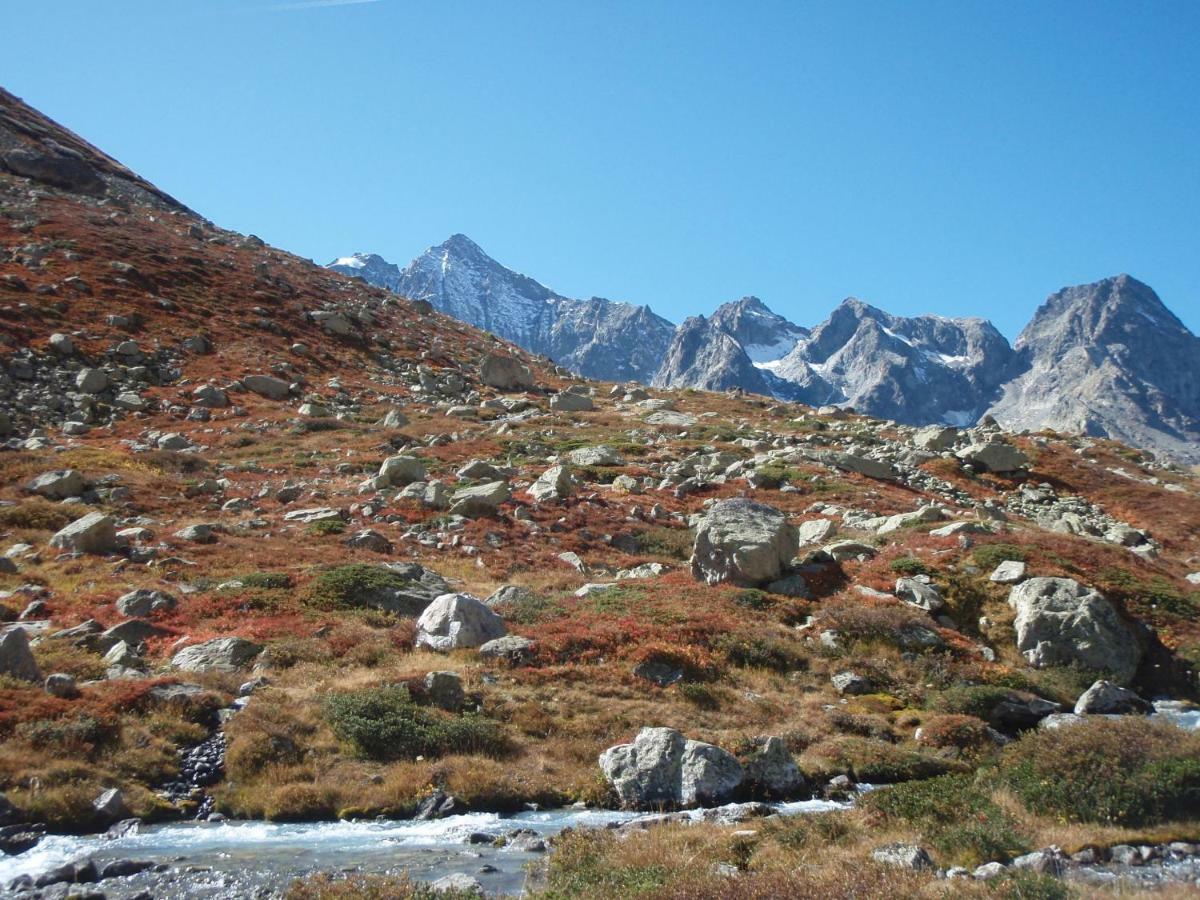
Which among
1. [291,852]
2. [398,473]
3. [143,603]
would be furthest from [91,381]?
[291,852]

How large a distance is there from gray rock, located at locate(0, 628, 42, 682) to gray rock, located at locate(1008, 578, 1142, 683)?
21.9 metres

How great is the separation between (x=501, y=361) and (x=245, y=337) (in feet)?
62.2

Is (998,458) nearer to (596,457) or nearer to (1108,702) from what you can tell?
(596,457)

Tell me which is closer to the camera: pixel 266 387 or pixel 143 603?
pixel 143 603

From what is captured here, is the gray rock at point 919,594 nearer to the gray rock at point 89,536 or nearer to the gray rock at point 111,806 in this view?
the gray rock at point 111,806

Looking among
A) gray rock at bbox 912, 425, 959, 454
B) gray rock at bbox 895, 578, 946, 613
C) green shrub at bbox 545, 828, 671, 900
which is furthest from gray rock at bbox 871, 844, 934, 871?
gray rock at bbox 912, 425, 959, 454

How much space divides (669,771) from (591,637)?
19.8ft

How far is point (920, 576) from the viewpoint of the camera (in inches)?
936

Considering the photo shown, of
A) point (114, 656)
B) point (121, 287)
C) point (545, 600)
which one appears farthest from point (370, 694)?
point (121, 287)

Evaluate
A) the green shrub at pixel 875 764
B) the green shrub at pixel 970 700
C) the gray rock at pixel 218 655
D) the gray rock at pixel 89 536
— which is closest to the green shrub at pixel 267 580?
the gray rock at pixel 218 655

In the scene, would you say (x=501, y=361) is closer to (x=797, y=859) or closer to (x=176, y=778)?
(x=176, y=778)

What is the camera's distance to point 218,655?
17.6 m

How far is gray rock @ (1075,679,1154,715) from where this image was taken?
18047 mm

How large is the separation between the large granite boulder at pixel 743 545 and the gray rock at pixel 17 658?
658 inches
